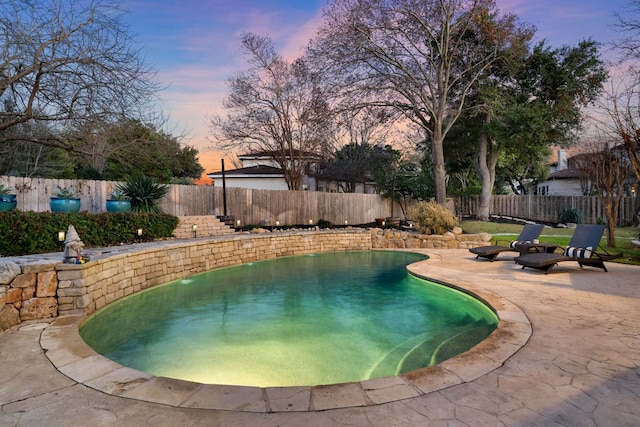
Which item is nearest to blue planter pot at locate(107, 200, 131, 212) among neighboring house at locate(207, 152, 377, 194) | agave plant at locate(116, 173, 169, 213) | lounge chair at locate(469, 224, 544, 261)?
agave plant at locate(116, 173, 169, 213)

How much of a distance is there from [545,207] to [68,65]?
76.3ft

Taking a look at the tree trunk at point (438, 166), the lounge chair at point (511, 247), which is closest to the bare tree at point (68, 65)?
the lounge chair at point (511, 247)

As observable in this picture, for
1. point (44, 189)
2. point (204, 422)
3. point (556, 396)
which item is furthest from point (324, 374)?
point (44, 189)

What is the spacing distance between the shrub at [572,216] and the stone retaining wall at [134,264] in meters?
9.76

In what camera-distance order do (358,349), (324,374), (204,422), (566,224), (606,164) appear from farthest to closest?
(566,224) → (606,164) → (358,349) → (324,374) → (204,422)

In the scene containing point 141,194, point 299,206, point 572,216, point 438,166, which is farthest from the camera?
point 572,216

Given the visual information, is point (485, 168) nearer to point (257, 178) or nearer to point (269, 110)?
point (269, 110)

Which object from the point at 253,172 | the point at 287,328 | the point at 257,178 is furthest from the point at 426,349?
the point at 253,172

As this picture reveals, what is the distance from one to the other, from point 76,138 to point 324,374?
7.82 metres

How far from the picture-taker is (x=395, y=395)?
2527mm

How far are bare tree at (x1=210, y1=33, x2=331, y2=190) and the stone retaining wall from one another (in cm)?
786

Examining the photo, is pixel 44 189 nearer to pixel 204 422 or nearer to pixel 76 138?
pixel 76 138

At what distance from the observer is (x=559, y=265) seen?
27.5 feet

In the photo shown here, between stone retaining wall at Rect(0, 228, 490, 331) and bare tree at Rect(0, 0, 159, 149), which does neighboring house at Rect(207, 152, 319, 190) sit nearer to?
stone retaining wall at Rect(0, 228, 490, 331)
